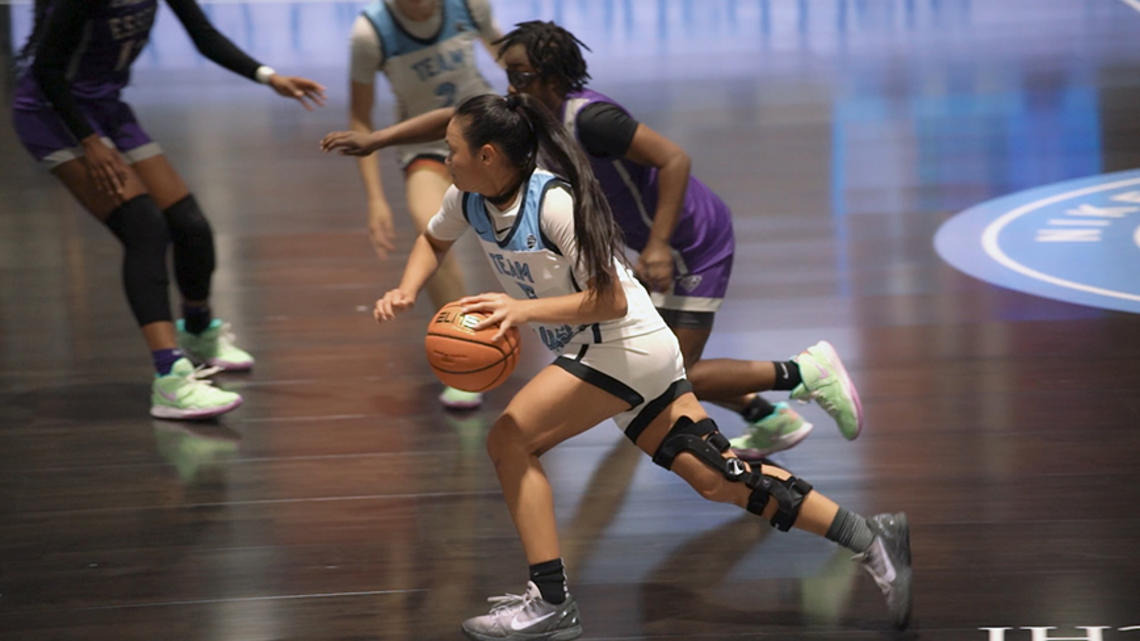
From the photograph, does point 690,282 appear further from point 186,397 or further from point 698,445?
point 186,397

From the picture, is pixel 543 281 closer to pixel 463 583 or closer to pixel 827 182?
pixel 463 583

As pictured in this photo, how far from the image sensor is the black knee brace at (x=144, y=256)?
4660 mm

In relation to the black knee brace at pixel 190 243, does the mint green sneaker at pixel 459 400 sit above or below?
below

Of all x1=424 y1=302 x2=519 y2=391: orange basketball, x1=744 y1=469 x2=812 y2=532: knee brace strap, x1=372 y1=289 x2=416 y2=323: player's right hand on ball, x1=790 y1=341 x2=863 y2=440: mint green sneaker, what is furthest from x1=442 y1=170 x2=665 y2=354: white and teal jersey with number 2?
x1=790 y1=341 x2=863 y2=440: mint green sneaker

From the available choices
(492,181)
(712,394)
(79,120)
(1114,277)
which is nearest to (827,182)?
(1114,277)

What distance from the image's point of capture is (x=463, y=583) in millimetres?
3473

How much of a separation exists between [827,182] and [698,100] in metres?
2.06

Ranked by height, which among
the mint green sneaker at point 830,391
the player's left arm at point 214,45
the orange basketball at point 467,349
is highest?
the player's left arm at point 214,45

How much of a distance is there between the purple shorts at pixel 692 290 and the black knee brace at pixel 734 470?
792 millimetres

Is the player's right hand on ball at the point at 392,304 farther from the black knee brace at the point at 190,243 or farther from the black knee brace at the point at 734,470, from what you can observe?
the black knee brace at the point at 190,243

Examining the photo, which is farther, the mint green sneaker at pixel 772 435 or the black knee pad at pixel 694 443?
the mint green sneaker at pixel 772 435

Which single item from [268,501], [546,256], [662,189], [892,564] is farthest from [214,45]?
[892,564]

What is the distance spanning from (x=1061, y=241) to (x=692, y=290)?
9.81 ft

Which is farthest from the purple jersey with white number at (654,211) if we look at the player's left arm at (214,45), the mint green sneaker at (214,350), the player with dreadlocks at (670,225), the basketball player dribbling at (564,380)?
the mint green sneaker at (214,350)
